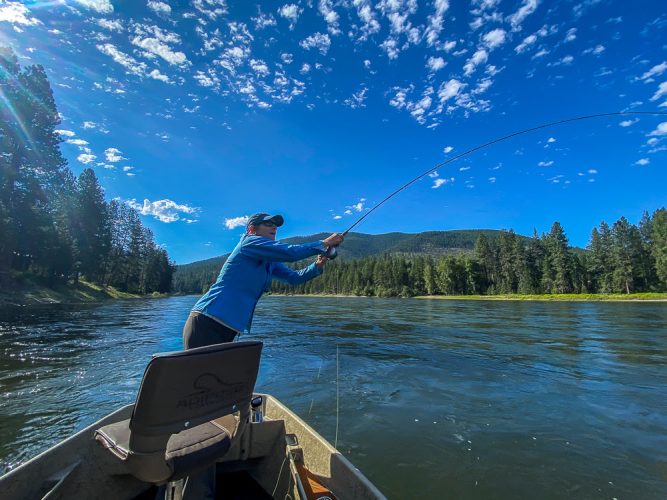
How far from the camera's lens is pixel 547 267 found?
8281 centimetres

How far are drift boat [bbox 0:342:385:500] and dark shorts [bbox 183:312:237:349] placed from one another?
78 centimetres

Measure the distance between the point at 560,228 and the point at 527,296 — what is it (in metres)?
18.9

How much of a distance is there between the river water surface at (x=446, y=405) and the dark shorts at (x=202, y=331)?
135 inches

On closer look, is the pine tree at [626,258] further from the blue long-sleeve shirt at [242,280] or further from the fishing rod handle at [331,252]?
the blue long-sleeve shirt at [242,280]

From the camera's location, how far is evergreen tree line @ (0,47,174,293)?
35938 mm

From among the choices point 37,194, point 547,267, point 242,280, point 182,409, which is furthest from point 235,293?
point 547,267

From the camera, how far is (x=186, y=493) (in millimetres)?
2725

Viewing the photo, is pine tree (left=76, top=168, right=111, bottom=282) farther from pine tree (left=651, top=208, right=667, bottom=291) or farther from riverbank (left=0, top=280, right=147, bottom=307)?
pine tree (left=651, top=208, right=667, bottom=291)

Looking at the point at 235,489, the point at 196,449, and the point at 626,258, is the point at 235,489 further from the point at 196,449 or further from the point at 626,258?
the point at 626,258

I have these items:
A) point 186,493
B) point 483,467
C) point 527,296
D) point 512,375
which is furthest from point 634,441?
point 527,296

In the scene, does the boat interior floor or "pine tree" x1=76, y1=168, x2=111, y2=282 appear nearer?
the boat interior floor

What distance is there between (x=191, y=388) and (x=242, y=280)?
56.5 inches

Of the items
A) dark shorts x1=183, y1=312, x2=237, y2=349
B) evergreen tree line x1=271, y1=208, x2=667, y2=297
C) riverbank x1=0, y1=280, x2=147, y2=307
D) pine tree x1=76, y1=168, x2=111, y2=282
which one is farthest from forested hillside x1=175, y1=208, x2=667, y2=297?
dark shorts x1=183, y1=312, x2=237, y2=349

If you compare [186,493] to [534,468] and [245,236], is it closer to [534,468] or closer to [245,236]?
[245,236]
